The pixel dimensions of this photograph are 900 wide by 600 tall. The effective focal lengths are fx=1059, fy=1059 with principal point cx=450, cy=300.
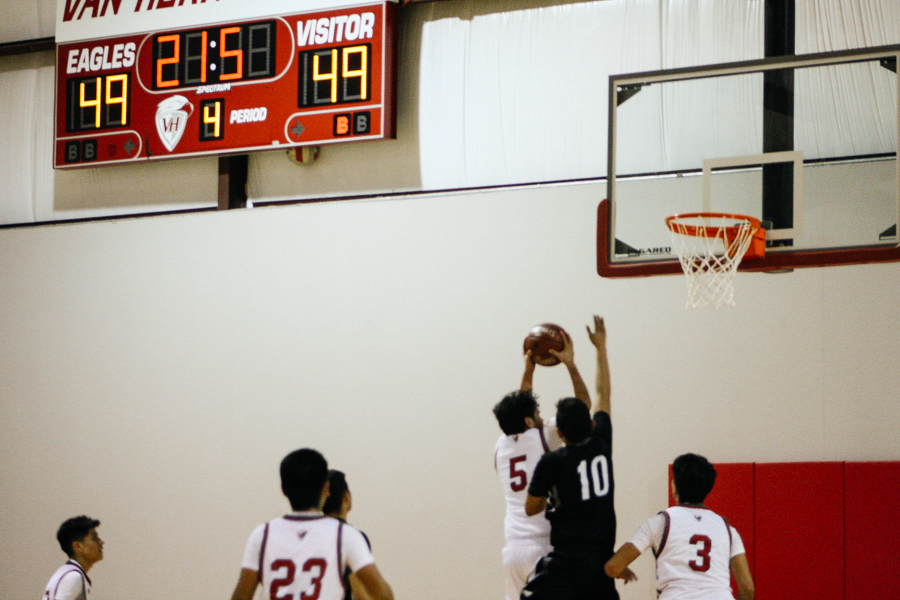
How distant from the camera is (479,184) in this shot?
29.0 feet

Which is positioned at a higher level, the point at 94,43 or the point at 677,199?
the point at 94,43

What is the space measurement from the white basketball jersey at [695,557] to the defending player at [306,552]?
5.28ft

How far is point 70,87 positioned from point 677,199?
19.9 feet

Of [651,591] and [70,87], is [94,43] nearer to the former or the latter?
[70,87]

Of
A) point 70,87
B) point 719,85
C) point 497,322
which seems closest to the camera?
point 719,85

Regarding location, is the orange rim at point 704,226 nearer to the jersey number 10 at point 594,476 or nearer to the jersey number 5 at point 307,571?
the jersey number 10 at point 594,476

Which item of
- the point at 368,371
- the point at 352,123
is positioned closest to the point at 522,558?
the point at 368,371

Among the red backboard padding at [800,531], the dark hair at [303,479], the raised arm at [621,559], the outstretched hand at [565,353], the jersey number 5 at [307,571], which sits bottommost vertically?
the red backboard padding at [800,531]

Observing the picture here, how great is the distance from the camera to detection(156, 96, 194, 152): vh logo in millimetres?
9305

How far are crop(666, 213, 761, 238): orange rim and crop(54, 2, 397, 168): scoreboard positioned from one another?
10.9 ft

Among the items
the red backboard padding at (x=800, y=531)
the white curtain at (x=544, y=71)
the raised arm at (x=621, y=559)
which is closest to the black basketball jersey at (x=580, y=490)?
the raised arm at (x=621, y=559)

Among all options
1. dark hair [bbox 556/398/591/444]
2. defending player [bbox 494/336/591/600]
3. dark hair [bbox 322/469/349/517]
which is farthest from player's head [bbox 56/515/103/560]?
dark hair [bbox 556/398/591/444]

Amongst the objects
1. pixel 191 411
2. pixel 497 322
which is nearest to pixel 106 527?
pixel 191 411

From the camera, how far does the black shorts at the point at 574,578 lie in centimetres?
486
